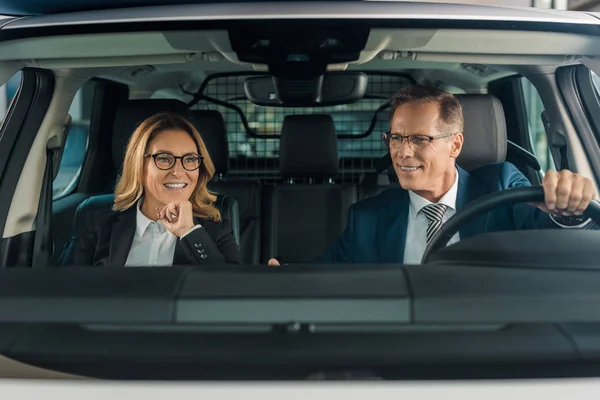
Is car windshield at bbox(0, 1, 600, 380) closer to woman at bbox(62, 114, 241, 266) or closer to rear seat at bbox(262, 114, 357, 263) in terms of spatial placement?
woman at bbox(62, 114, 241, 266)

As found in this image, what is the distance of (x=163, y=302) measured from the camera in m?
1.12

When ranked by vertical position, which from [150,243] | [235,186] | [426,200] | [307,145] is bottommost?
[150,243]

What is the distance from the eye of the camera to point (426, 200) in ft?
5.95

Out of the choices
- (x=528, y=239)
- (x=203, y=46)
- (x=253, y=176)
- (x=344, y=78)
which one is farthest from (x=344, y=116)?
(x=528, y=239)

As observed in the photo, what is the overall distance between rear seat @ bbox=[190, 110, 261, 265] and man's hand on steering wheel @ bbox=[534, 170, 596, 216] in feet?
4.28

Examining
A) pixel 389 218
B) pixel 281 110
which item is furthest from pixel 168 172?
pixel 281 110

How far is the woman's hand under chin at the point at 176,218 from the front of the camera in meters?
1.78

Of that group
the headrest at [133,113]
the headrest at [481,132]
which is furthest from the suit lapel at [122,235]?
the headrest at [481,132]

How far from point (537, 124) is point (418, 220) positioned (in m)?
0.80

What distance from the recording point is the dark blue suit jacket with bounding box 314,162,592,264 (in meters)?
1.82

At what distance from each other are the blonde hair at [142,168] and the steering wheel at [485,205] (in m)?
0.68

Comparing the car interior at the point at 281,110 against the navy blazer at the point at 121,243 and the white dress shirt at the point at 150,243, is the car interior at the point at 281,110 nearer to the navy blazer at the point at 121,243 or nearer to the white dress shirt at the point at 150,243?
the navy blazer at the point at 121,243

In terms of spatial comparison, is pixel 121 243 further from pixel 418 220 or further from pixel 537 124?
pixel 537 124

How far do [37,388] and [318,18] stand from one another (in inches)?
32.2
